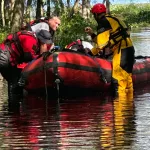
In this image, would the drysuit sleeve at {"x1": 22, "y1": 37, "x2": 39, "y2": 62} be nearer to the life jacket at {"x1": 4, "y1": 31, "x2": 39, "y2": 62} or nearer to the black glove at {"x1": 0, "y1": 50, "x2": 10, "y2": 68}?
the life jacket at {"x1": 4, "y1": 31, "x2": 39, "y2": 62}

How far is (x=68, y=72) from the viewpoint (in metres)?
13.4

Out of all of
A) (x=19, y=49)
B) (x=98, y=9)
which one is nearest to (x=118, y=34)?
(x=98, y=9)

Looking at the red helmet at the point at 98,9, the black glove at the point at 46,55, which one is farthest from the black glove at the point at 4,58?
the red helmet at the point at 98,9

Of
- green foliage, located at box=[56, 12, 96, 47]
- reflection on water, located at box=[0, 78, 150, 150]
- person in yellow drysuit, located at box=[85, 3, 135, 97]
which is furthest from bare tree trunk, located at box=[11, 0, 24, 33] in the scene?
reflection on water, located at box=[0, 78, 150, 150]

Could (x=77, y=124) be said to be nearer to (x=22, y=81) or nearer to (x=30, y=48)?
(x=30, y=48)

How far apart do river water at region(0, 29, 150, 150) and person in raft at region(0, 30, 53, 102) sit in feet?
2.02

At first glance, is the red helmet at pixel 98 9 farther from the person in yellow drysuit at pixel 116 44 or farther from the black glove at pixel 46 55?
the black glove at pixel 46 55

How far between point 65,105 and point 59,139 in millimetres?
3852

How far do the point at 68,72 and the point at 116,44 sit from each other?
Result: 126 centimetres

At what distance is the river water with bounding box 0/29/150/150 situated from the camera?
A: 8.29 meters

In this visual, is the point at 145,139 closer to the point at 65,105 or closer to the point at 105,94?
the point at 65,105

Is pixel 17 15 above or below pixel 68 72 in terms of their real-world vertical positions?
above

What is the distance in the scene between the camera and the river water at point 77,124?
27.2ft

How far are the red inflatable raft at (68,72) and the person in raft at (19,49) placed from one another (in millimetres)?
312
